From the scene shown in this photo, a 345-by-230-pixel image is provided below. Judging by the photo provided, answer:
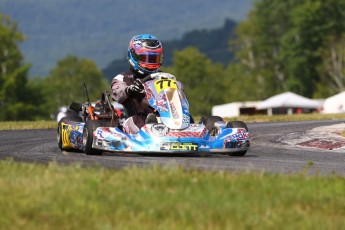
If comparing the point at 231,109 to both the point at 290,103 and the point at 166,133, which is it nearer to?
the point at 290,103

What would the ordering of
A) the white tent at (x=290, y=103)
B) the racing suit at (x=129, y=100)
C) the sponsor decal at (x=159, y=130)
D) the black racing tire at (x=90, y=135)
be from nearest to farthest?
the sponsor decal at (x=159, y=130) → the black racing tire at (x=90, y=135) → the racing suit at (x=129, y=100) → the white tent at (x=290, y=103)

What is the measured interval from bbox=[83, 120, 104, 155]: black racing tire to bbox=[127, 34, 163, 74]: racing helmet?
1.45 m

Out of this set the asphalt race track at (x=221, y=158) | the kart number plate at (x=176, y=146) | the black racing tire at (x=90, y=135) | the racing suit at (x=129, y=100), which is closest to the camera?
the asphalt race track at (x=221, y=158)

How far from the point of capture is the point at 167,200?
8.07 m

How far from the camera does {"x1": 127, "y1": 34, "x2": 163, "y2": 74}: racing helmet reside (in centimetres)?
1630

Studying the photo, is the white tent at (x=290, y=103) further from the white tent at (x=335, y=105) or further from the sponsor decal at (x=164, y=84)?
the sponsor decal at (x=164, y=84)

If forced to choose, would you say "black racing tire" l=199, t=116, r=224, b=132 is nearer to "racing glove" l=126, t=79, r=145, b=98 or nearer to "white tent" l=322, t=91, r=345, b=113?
"racing glove" l=126, t=79, r=145, b=98

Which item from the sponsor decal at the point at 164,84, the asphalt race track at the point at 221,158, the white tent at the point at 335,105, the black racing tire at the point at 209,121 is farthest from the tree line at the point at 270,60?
the sponsor decal at the point at 164,84

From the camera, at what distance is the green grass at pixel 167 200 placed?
24.1 feet

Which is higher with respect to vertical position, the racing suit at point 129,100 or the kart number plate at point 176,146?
the racing suit at point 129,100

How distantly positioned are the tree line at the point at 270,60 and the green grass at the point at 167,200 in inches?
3191

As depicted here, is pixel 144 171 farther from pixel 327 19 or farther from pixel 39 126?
pixel 327 19

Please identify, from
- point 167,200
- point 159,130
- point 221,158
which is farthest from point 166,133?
point 167,200

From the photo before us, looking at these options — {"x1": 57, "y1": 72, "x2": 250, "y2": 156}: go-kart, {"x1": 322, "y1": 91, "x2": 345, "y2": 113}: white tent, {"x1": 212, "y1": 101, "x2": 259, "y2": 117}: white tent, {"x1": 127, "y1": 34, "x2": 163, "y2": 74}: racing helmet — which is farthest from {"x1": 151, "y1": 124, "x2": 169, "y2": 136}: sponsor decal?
{"x1": 212, "y1": 101, "x2": 259, "y2": 117}: white tent
